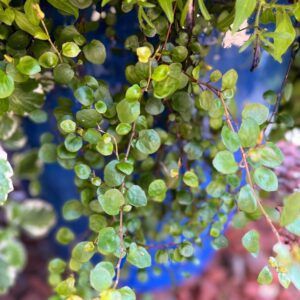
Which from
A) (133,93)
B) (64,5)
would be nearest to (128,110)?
(133,93)

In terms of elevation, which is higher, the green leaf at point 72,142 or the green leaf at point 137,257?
the green leaf at point 72,142

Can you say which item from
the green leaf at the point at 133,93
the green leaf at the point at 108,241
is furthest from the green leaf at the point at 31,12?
the green leaf at the point at 108,241

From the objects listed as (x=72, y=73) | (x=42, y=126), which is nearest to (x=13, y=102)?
(x=72, y=73)

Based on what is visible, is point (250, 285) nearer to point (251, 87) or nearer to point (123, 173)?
point (251, 87)

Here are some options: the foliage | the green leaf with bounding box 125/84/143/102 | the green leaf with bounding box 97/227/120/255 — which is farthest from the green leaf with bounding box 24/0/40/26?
the green leaf with bounding box 97/227/120/255

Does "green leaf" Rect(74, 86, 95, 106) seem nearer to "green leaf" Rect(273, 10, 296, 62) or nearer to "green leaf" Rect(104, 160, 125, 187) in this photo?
"green leaf" Rect(104, 160, 125, 187)

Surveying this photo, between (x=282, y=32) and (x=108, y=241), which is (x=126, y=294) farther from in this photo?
(x=282, y=32)

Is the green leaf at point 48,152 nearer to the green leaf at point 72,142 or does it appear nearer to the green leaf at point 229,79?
the green leaf at point 72,142
